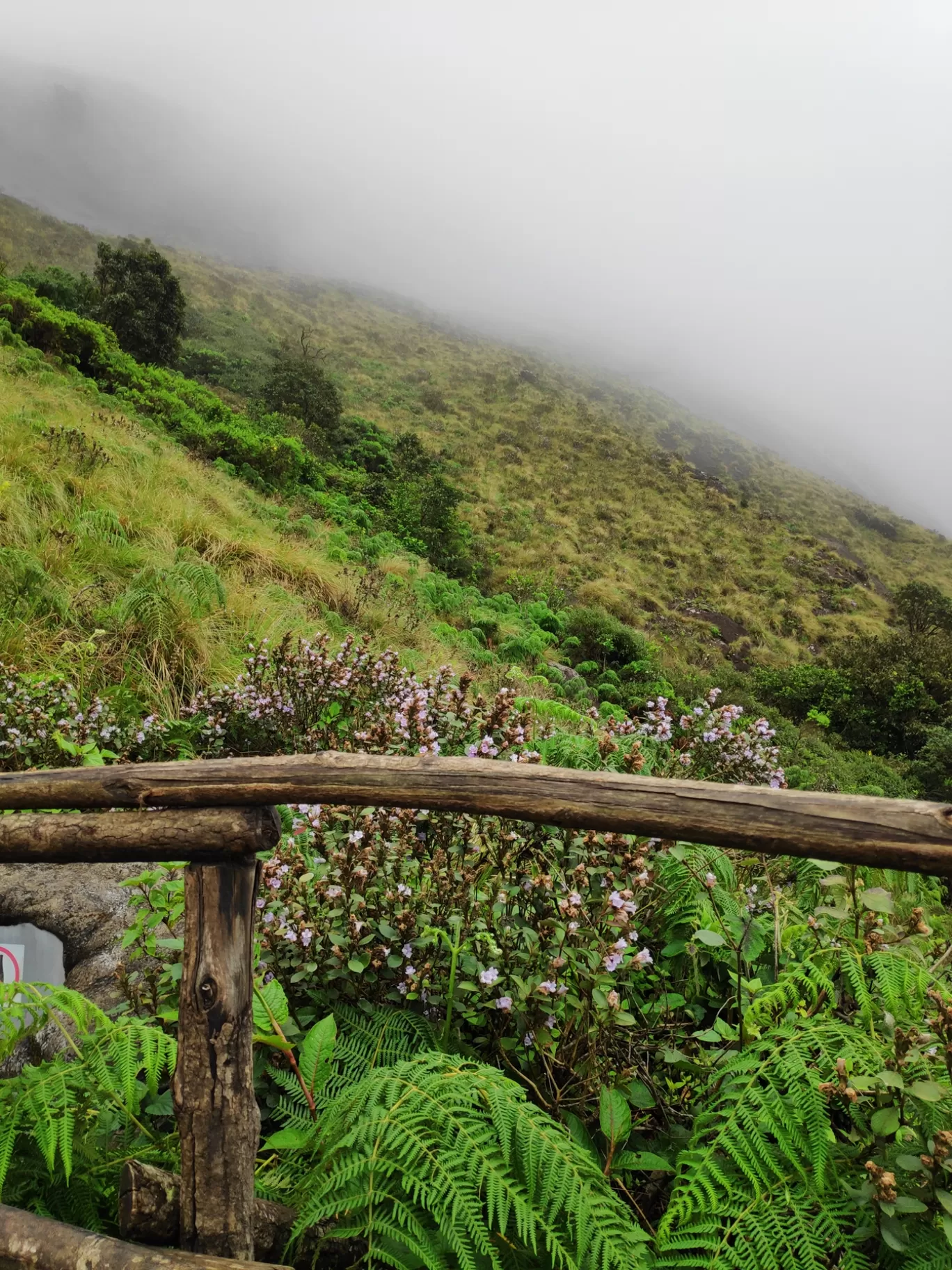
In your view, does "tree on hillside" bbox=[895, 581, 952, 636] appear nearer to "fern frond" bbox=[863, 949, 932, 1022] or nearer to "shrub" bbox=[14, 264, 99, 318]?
"fern frond" bbox=[863, 949, 932, 1022]

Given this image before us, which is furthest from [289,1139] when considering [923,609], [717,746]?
[923,609]

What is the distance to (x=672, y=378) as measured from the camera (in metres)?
94.1

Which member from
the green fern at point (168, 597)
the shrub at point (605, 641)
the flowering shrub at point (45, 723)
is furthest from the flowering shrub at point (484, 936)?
the shrub at point (605, 641)

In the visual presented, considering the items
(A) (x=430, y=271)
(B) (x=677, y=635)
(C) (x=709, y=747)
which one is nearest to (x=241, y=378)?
(B) (x=677, y=635)

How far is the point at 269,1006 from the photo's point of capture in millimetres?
1719

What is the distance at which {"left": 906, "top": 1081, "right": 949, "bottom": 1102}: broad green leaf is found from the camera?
4.07 feet

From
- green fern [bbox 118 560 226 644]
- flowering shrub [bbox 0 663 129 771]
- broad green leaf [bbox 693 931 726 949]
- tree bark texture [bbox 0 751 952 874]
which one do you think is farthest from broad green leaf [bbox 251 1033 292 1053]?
green fern [bbox 118 560 226 644]

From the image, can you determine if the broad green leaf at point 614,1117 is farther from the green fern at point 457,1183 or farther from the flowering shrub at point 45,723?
the flowering shrub at point 45,723

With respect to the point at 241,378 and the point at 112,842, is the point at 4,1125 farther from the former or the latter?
the point at 241,378

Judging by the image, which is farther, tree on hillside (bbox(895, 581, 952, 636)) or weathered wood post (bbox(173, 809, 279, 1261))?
tree on hillside (bbox(895, 581, 952, 636))

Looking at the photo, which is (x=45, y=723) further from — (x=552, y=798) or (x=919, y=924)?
(x=919, y=924)

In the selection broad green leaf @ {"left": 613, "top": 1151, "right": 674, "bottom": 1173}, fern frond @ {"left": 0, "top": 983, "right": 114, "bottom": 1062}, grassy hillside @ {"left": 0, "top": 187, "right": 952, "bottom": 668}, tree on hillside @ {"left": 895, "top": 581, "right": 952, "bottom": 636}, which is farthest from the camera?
grassy hillside @ {"left": 0, "top": 187, "right": 952, "bottom": 668}

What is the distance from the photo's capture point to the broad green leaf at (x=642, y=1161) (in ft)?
5.18

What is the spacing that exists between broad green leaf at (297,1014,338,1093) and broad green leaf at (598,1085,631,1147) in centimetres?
69
